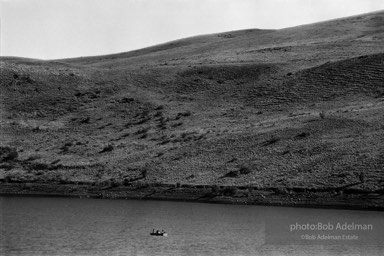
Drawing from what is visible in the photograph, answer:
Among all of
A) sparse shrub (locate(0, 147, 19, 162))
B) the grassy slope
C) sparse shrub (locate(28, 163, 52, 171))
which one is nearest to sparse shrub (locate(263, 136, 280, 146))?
the grassy slope

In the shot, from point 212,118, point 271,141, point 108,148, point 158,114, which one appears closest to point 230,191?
point 271,141

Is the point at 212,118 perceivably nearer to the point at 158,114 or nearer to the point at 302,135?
the point at 158,114

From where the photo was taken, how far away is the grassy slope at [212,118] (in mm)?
71938

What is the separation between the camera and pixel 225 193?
65938 mm

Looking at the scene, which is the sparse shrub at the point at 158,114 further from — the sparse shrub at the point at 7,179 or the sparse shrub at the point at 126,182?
the sparse shrub at the point at 7,179

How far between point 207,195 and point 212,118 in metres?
30.2

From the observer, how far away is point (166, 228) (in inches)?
1978

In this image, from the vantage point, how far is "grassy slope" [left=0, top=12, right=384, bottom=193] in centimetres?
7194

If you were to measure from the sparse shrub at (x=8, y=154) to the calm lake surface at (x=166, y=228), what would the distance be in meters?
16.5

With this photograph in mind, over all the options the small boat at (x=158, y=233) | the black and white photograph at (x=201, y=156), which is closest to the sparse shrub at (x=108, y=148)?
the black and white photograph at (x=201, y=156)

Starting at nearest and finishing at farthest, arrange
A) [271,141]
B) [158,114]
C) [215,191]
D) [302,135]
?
1. [215,191]
2. [271,141]
3. [302,135]
4. [158,114]

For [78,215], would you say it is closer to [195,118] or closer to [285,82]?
[195,118]

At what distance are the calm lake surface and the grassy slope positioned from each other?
8662 mm

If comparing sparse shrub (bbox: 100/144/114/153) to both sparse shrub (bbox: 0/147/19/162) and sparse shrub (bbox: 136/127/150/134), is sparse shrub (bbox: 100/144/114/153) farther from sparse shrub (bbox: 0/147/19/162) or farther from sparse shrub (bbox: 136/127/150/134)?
sparse shrub (bbox: 0/147/19/162)
